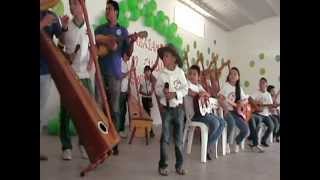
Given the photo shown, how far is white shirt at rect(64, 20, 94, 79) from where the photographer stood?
250 cm

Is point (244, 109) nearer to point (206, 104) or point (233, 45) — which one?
point (206, 104)

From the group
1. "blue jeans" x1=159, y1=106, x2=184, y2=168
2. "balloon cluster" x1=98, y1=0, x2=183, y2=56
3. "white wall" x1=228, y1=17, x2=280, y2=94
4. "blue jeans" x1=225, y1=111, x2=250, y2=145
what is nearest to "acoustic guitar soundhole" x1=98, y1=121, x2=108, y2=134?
"blue jeans" x1=159, y1=106, x2=184, y2=168

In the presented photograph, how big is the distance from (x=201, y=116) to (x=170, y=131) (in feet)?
0.60

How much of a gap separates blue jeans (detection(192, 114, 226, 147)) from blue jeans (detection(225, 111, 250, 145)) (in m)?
0.04

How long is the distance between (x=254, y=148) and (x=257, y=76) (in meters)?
0.39

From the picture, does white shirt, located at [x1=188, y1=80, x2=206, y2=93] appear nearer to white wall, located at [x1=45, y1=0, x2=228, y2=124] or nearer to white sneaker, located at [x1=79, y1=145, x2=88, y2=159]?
white wall, located at [x1=45, y1=0, x2=228, y2=124]

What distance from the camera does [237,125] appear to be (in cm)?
251

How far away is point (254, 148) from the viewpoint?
2.49 meters

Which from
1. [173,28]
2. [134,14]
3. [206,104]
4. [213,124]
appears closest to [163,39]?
[173,28]

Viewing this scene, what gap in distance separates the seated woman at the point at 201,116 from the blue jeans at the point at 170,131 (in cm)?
8

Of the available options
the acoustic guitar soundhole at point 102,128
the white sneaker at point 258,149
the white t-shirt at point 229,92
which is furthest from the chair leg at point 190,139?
the acoustic guitar soundhole at point 102,128
